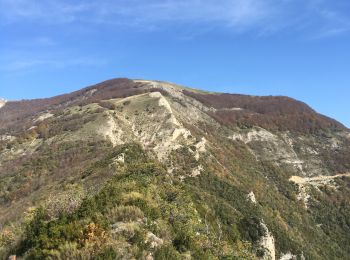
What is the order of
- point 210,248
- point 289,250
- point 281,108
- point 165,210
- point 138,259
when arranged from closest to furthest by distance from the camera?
point 138,259
point 210,248
point 165,210
point 289,250
point 281,108

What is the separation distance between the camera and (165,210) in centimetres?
2112

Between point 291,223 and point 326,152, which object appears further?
point 326,152

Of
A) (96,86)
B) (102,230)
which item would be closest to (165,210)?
(102,230)

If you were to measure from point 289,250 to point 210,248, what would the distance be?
42.7m

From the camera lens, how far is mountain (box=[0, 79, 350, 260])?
17.7 meters

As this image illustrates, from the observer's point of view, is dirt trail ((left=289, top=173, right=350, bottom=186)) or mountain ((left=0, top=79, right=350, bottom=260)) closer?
mountain ((left=0, top=79, right=350, bottom=260))

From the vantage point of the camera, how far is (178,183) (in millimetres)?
45094

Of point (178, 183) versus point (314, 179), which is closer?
point (178, 183)

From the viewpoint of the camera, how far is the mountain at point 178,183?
17688mm

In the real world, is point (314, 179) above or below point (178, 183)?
below

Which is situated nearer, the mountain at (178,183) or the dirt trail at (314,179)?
the mountain at (178,183)

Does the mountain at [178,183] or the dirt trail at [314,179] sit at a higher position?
the mountain at [178,183]

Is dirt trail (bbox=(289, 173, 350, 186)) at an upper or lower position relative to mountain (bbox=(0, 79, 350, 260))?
lower

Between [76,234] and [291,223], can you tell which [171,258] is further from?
[291,223]
